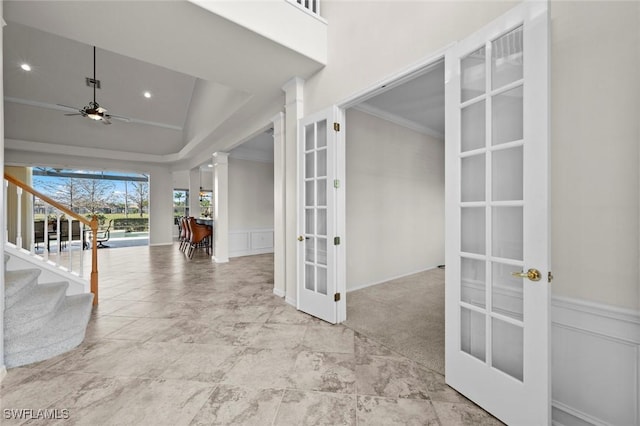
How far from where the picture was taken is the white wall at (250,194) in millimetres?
6852

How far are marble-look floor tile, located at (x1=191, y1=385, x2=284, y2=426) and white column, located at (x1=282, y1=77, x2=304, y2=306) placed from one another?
156cm

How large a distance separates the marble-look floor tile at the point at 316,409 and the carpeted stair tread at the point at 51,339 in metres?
2.06

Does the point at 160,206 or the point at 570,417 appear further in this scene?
the point at 160,206

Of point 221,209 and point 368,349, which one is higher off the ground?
point 221,209

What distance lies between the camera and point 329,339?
247 centimetres

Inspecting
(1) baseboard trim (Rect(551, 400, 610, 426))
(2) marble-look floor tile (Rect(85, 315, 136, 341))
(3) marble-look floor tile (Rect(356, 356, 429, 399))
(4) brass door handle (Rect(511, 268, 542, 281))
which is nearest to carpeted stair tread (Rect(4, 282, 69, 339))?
(2) marble-look floor tile (Rect(85, 315, 136, 341))

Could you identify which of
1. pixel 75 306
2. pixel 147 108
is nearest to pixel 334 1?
pixel 75 306

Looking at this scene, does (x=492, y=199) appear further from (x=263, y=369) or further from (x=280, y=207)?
(x=280, y=207)

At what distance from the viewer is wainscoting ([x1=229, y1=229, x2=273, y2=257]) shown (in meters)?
6.84

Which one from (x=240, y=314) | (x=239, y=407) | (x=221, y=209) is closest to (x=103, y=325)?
(x=240, y=314)

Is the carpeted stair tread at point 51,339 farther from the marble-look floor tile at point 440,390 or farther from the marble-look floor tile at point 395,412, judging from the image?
the marble-look floor tile at point 440,390

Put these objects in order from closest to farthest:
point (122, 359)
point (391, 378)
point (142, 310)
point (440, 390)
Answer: point (440, 390)
point (391, 378)
point (122, 359)
point (142, 310)

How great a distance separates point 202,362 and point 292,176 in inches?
87.5

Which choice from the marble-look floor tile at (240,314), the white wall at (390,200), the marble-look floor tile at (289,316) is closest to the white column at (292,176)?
the marble-look floor tile at (289,316)
